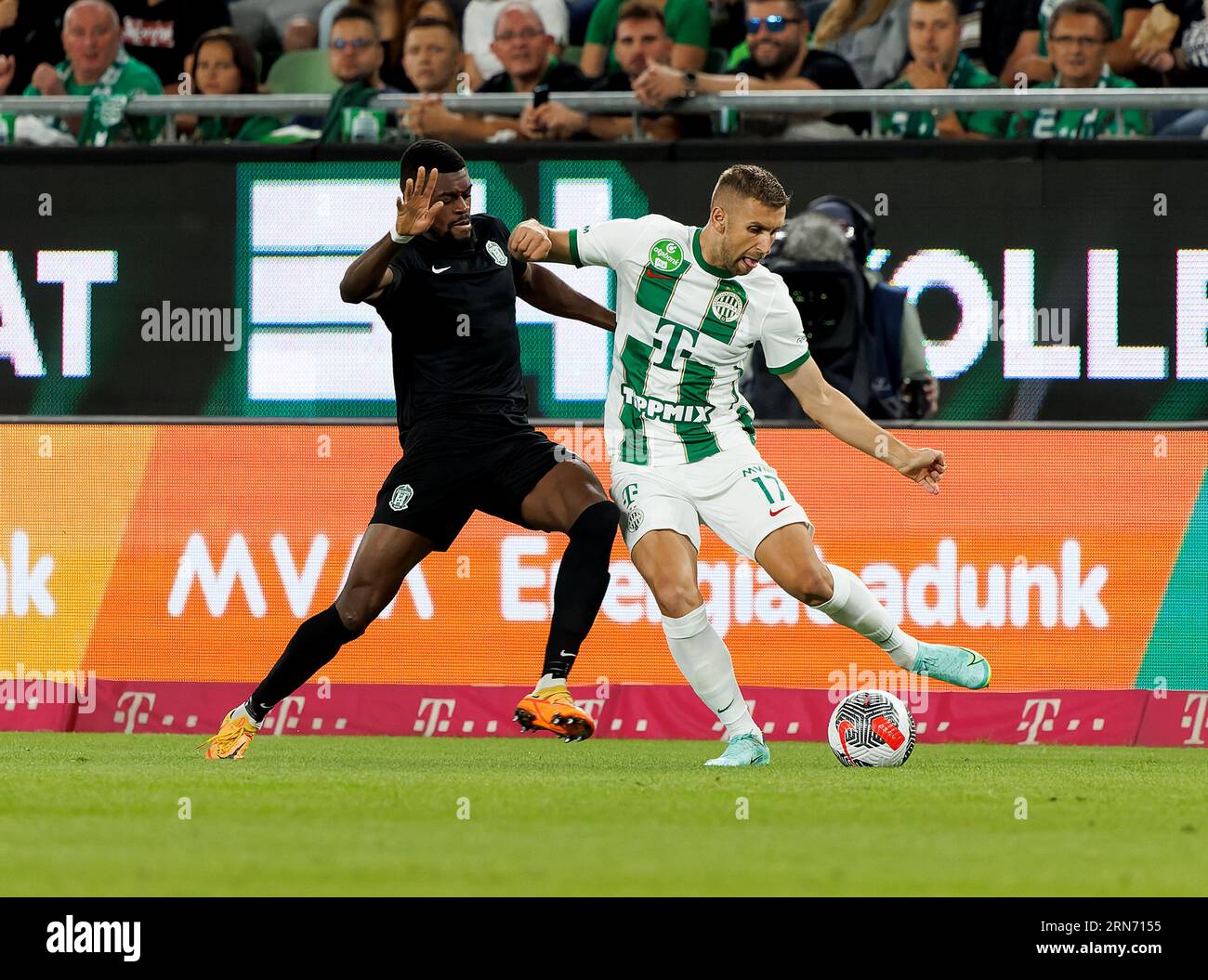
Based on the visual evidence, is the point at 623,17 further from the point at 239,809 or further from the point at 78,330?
the point at 239,809

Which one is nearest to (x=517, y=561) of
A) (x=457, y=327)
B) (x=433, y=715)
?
(x=433, y=715)

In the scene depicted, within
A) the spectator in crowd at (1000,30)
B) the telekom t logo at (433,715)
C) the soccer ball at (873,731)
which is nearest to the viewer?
the soccer ball at (873,731)

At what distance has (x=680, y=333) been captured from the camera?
852cm

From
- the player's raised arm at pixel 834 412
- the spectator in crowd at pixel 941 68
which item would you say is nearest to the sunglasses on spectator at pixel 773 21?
the spectator in crowd at pixel 941 68

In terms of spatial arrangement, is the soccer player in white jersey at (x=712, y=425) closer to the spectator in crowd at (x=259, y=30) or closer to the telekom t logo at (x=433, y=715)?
the telekom t logo at (x=433, y=715)

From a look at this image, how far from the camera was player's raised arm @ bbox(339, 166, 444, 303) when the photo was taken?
795 cm

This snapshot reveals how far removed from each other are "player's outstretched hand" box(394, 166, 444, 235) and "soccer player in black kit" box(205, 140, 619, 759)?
0.75 ft

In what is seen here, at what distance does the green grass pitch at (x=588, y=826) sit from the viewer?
5148 mm

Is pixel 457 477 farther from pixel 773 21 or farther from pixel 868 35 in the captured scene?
pixel 868 35

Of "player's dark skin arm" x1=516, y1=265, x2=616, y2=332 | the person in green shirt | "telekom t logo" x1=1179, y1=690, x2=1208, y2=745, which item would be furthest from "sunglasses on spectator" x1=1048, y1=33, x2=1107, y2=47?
"player's dark skin arm" x1=516, y1=265, x2=616, y2=332

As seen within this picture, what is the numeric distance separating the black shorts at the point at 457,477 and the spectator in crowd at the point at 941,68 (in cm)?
409

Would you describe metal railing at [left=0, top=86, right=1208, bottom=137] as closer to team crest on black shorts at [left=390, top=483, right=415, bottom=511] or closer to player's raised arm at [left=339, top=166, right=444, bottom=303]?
player's raised arm at [left=339, top=166, right=444, bottom=303]

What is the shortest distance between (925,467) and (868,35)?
18.0ft
